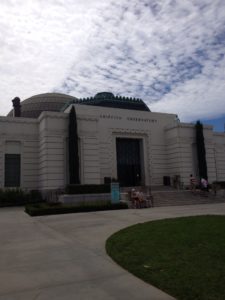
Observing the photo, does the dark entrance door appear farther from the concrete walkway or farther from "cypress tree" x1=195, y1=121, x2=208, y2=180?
the concrete walkway

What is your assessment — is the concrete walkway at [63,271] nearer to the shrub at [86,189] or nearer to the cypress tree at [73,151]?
the shrub at [86,189]

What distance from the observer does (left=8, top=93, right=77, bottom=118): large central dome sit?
40.7m

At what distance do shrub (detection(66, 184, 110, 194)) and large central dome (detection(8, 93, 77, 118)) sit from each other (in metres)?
19.0

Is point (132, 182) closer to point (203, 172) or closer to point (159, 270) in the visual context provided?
point (203, 172)


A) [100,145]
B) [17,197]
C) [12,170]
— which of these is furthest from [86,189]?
[12,170]

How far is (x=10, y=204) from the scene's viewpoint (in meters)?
25.5

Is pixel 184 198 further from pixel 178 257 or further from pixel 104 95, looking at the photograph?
pixel 178 257

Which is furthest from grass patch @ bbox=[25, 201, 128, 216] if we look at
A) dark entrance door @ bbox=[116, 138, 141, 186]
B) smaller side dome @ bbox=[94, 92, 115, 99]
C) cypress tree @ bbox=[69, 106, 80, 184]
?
smaller side dome @ bbox=[94, 92, 115, 99]

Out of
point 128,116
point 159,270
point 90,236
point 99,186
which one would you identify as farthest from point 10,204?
point 159,270

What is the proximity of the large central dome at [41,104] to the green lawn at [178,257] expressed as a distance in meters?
32.9

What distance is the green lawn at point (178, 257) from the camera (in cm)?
486

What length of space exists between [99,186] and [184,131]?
43.9ft

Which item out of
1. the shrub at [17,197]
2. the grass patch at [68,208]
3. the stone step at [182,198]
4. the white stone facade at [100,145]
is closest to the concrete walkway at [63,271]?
the grass patch at [68,208]

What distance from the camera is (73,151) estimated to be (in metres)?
27.4
